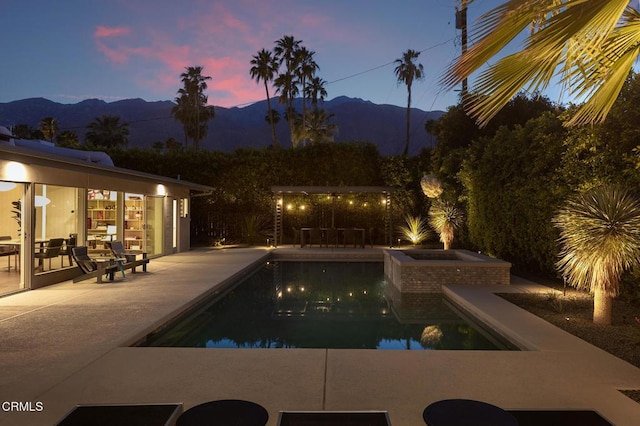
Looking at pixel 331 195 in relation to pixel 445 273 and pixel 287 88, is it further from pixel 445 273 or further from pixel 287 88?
pixel 287 88

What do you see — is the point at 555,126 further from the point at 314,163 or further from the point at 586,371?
the point at 314,163

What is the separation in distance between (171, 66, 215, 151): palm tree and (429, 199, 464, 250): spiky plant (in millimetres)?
30047

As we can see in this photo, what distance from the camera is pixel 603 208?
553 cm

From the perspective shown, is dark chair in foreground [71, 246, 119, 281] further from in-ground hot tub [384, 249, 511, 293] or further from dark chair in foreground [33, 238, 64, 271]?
in-ground hot tub [384, 249, 511, 293]

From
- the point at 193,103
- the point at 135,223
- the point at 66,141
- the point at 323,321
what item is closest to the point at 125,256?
the point at 135,223

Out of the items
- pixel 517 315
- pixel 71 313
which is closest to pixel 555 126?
pixel 517 315

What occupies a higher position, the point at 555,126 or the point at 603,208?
the point at 555,126

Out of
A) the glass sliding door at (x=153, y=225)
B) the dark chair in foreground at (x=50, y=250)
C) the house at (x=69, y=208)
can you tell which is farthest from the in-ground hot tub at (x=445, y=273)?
the glass sliding door at (x=153, y=225)

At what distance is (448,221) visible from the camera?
553 inches

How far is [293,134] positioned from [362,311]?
26871 millimetres

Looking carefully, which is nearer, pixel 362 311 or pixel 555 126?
pixel 362 311

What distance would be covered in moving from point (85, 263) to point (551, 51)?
918 cm

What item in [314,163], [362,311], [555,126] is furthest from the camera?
[314,163]

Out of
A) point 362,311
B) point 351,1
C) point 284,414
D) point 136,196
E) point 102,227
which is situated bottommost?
point 362,311
